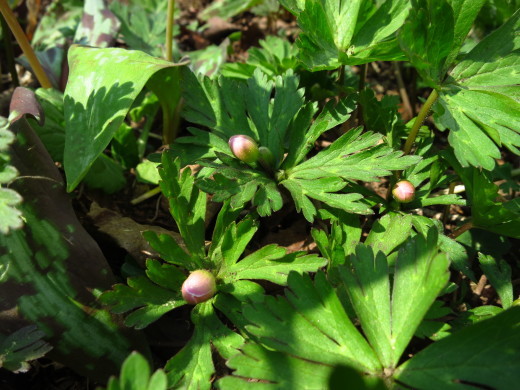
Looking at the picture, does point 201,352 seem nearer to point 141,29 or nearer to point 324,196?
point 324,196

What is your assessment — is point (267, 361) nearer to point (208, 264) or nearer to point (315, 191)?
point (208, 264)

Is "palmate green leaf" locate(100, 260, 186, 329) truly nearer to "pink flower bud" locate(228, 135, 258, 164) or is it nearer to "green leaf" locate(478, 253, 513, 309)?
"pink flower bud" locate(228, 135, 258, 164)

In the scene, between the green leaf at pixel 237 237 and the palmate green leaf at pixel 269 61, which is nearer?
the green leaf at pixel 237 237

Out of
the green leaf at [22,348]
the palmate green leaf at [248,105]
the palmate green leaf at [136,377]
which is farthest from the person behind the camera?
the palmate green leaf at [248,105]

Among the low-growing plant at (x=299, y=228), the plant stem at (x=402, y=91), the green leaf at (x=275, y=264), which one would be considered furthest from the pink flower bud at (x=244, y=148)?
the plant stem at (x=402, y=91)

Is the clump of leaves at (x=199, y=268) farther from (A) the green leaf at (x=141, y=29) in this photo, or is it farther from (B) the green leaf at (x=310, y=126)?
(A) the green leaf at (x=141, y=29)

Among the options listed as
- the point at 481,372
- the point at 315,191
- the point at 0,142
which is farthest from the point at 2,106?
the point at 481,372
